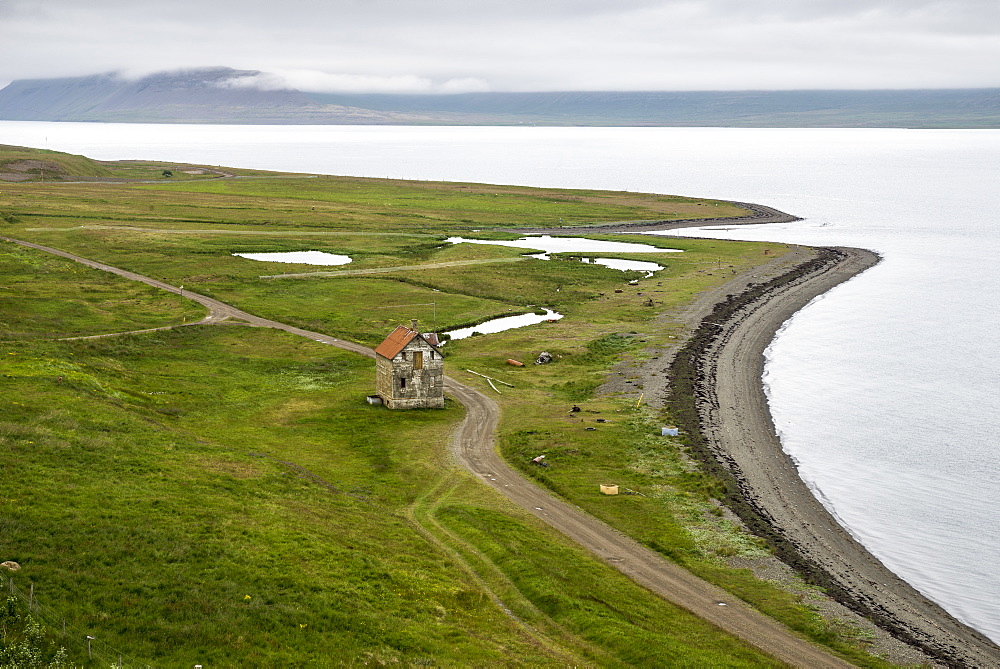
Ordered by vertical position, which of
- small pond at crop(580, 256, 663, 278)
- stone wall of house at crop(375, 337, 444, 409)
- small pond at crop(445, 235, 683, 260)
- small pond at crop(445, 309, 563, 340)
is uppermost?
small pond at crop(445, 235, 683, 260)

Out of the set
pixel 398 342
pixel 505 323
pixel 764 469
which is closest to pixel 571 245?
pixel 505 323

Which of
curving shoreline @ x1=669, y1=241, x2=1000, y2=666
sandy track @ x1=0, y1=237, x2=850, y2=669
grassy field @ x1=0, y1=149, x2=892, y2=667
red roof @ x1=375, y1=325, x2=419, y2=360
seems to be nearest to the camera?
grassy field @ x1=0, y1=149, x2=892, y2=667

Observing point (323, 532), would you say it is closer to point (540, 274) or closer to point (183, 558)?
point (183, 558)

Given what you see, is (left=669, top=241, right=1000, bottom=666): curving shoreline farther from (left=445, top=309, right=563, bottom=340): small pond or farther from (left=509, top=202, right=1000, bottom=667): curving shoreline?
(left=445, top=309, right=563, bottom=340): small pond

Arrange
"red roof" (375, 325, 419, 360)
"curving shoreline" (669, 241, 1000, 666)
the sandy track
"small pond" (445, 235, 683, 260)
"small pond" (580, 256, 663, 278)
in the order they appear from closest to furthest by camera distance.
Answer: the sandy track → "curving shoreline" (669, 241, 1000, 666) → "red roof" (375, 325, 419, 360) → "small pond" (580, 256, 663, 278) → "small pond" (445, 235, 683, 260)

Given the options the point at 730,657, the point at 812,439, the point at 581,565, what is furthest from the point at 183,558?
the point at 812,439

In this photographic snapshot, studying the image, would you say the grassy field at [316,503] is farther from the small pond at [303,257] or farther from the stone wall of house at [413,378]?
the small pond at [303,257]

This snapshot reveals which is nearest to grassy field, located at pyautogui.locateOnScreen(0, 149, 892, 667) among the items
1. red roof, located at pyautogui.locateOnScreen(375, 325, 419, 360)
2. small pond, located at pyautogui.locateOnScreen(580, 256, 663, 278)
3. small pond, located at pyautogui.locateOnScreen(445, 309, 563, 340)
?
small pond, located at pyautogui.locateOnScreen(445, 309, 563, 340)
